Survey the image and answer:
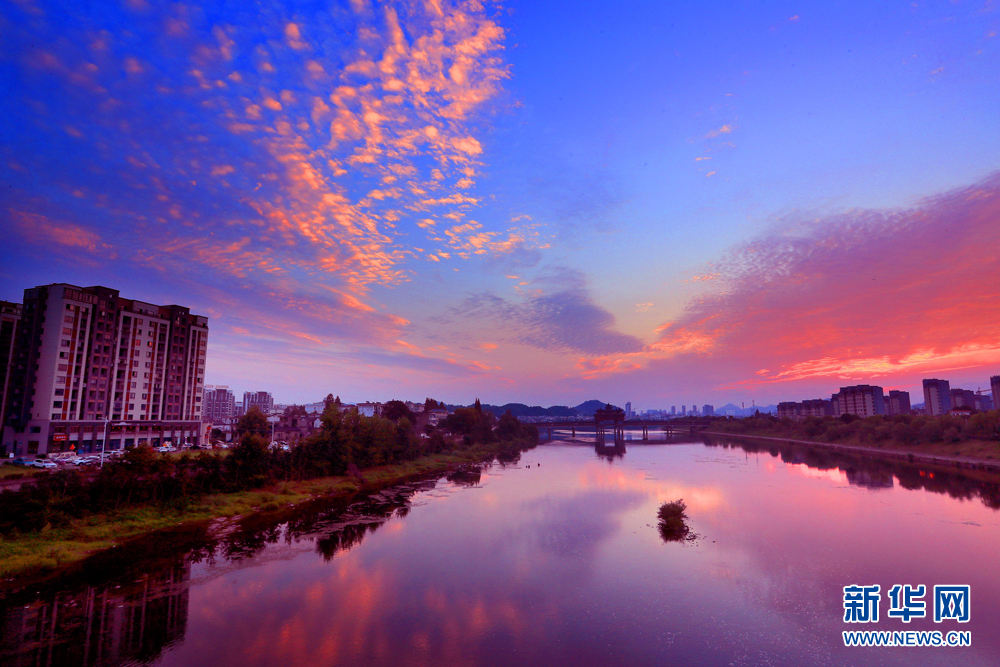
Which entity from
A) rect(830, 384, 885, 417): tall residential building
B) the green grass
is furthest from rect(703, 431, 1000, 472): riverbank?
the green grass

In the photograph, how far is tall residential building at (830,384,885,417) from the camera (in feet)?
598

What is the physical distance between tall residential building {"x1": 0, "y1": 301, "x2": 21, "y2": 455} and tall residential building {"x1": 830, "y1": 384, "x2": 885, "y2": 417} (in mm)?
232497

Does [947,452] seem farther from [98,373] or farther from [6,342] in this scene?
[6,342]

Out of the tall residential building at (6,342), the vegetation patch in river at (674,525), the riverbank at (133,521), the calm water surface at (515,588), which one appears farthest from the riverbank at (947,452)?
the tall residential building at (6,342)

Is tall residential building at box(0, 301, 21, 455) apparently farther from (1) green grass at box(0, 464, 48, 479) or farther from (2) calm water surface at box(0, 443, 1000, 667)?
(2) calm water surface at box(0, 443, 1000, 667)

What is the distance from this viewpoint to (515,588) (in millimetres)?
24359

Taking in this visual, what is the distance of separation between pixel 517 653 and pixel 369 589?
9.68 meters

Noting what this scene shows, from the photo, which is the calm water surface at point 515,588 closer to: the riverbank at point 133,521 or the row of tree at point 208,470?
the riverbank at point 133,521

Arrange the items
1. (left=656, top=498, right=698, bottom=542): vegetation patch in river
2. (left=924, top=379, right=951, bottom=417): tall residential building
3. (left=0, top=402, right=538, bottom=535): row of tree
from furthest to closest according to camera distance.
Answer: (left=924, top=379, right=951, bottom=417): tall residential building → (left=656, top=498, right=698, bottom=542): vegetation patch in river → (left=0, top=402, right=538, bottom=535): row of tree

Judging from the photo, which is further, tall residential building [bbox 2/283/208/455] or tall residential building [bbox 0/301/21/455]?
tall residential building [bbox 0/301/21/455]

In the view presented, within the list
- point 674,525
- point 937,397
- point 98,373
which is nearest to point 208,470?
point 674,525

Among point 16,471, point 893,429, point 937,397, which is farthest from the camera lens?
point 937,397

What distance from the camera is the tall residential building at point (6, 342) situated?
64.7 metres

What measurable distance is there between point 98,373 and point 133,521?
52.3m
